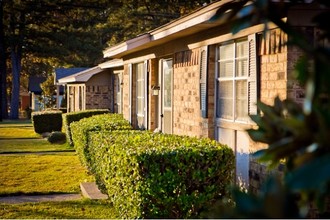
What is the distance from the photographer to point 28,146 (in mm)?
23297

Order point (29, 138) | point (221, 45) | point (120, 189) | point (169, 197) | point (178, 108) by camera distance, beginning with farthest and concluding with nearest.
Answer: point (29, 138) < point (178, 108) < point (221, 45) < point (120, 189) < point (169, 197)

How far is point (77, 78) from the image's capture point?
82.4ft

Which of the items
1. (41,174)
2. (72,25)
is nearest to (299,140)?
(41,174)

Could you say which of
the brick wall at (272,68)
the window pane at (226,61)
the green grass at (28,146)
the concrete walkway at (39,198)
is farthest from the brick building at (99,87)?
the brick wall at (272,68)

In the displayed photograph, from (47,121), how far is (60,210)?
20112mm

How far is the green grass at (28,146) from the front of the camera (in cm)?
2164

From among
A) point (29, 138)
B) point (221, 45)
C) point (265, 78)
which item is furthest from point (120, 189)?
point (29, 138)

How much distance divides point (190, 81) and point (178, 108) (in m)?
1.11

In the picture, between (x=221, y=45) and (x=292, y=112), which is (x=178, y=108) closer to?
(x=221, y=45)

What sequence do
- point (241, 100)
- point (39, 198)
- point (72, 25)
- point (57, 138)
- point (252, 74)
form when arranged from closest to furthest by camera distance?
1. point (252, 74)
2. point (241, 100)
3. point (39, 198)
4. point (57, 138)
5. point (72, 25)

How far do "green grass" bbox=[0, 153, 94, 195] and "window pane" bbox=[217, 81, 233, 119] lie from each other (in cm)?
433

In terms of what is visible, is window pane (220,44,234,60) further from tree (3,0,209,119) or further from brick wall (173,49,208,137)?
tree (3,0,209,119)

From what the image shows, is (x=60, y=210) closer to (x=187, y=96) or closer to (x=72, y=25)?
(x=187, y=96)

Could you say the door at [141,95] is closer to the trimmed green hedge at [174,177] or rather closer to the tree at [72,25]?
the trimmed green hedge at [174,177]
